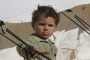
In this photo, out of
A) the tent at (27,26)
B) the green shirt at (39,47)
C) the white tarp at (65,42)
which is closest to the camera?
the green shirt at (39,47)

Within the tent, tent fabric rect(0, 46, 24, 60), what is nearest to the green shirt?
the tent

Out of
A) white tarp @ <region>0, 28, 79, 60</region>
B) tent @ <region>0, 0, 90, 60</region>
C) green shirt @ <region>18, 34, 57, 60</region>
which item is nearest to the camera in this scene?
green shirt @ <region>18, 34, 57, 60</region>

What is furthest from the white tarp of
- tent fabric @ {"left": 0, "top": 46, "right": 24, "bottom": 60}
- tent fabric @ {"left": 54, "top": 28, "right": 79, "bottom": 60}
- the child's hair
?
the child's hair

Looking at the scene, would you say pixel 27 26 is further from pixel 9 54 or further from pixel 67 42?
pixel 67 42

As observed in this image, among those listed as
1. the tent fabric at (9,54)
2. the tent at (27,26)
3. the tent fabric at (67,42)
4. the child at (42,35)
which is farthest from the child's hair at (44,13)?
the tent fabric at (67,42)

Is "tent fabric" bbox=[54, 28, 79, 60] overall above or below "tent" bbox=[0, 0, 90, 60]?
below

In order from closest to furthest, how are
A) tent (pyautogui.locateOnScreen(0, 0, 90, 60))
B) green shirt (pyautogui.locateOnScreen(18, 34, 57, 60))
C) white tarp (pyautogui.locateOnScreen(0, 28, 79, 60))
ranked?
green shirt (pyautogui.locateOnScreen(18, 34, 57, 60)) → tent (pyautogui.locateOnScreen(0, 0, 90, 60)) → white tarp (pyautogui.locateOnScreen(0, 28, 79, 60))

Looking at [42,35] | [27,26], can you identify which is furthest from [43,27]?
[27,26]

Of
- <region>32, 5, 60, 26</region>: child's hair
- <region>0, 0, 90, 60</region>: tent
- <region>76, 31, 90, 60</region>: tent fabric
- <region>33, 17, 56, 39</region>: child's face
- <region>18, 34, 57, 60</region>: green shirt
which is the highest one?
<region>32, 5, 60, 26</region>: child's hair

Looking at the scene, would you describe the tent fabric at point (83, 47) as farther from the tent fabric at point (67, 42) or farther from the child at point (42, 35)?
the child at point (42, 35)

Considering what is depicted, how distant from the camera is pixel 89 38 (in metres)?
2.47

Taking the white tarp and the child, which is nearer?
the child

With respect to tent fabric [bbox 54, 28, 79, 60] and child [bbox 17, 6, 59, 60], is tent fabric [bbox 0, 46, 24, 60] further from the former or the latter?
child [bbox 17, 6, 59, 60]

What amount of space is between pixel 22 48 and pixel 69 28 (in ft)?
3.74
